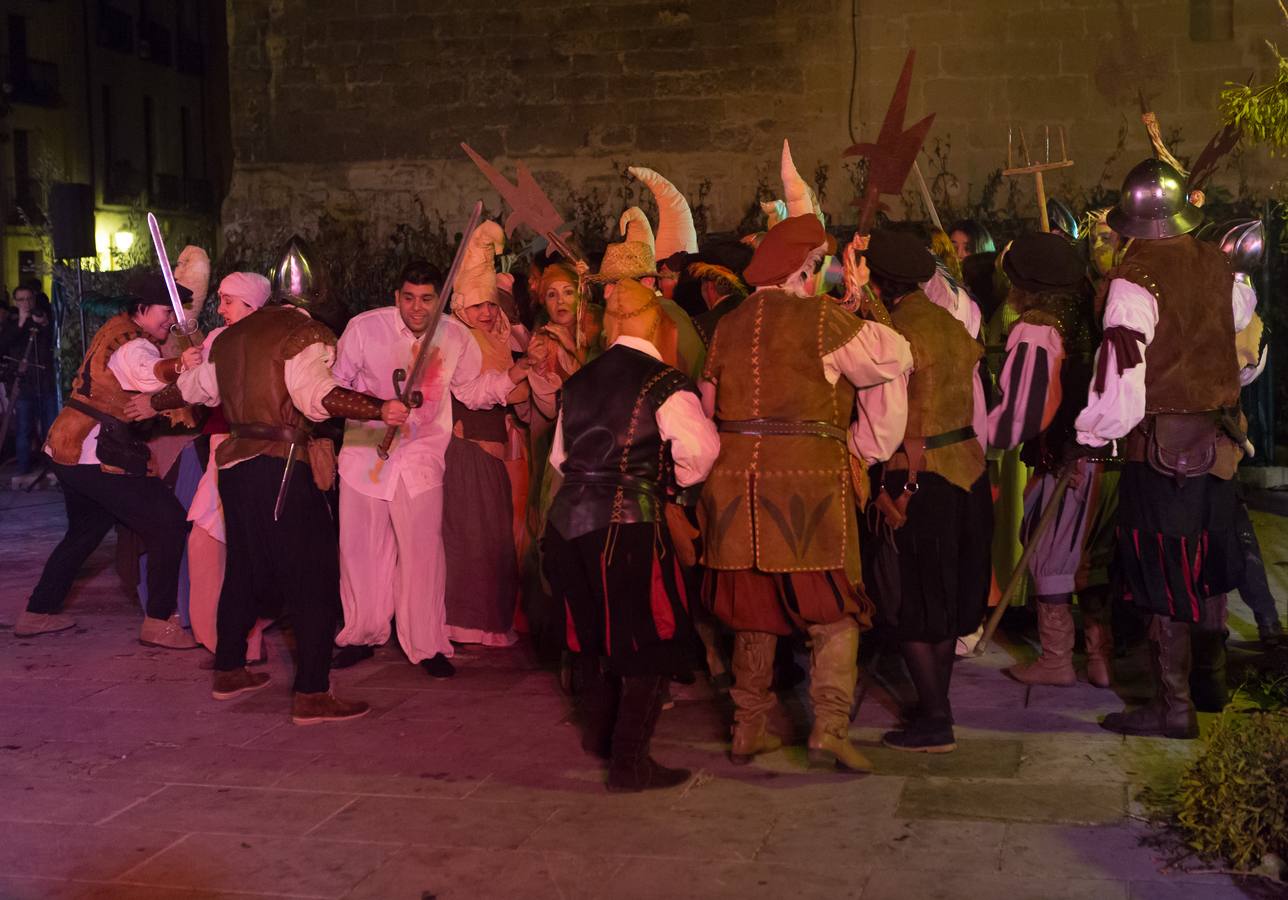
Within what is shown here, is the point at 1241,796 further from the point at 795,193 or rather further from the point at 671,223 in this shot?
the point at 671,223

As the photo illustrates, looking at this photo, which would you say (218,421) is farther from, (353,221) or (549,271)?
(353,221)

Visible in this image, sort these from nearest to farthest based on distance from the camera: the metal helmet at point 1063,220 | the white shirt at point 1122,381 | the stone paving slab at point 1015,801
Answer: the stone paving slab at point 1015,801 → the white shirt at point 1122,381 → the metal helmet at point 1063,220

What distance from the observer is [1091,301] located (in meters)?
6.51

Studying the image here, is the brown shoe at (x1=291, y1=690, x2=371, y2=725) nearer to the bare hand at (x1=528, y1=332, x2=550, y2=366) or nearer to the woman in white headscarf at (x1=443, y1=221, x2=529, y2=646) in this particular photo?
the woman in white headscarf at (x1=443, y1=221, x2=529, y2=646)

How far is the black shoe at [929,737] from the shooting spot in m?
5.61

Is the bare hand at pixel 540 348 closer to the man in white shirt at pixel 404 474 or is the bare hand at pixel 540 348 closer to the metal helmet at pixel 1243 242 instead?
the man in white shirt at pixel 404 474

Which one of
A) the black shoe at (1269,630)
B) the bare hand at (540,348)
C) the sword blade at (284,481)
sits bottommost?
the black shoe at (1269,630)

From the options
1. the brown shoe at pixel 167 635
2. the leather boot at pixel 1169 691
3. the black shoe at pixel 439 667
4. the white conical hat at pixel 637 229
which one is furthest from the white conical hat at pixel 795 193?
the brown shoe at pixel 167 635

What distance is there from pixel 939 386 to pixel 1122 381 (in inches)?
24.8

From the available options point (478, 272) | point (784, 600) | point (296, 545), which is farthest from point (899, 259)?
point (296, 545)

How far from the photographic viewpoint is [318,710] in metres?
6.26

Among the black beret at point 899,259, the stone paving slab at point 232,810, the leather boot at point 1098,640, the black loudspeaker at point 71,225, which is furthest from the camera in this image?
the black loudspeaker at point 71,225

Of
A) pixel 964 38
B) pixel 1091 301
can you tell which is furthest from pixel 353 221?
pixel 1091 301

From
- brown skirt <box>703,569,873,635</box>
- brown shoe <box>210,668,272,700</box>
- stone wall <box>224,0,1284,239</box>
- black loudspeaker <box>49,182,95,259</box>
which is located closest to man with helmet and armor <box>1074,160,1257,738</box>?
brown skirt <box>703,569,873,635</box>
